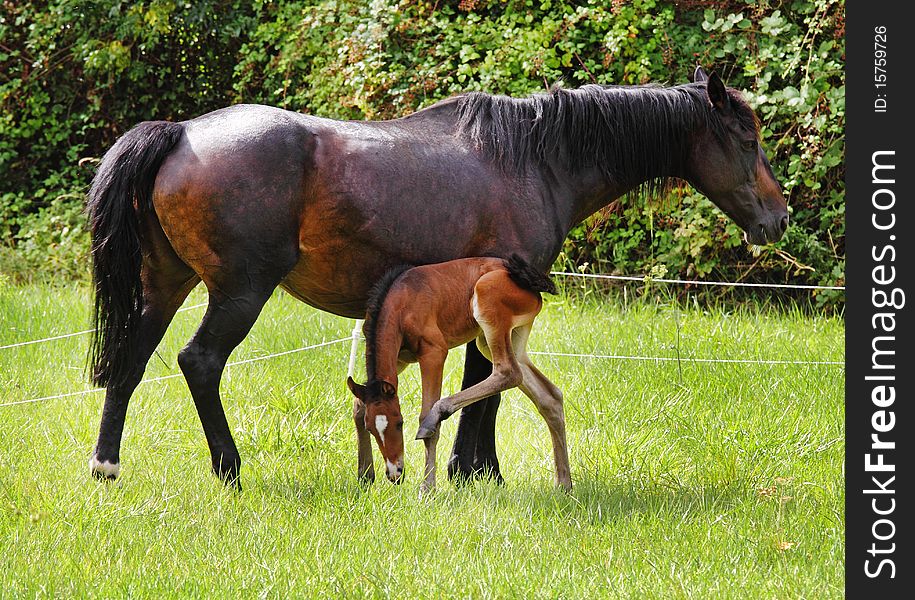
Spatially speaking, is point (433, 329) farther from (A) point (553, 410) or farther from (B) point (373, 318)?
(A) point (553, 410)

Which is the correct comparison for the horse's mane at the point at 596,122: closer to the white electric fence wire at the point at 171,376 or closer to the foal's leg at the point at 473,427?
the foal's leg at the point at 473,427

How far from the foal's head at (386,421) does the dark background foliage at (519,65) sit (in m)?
3.22

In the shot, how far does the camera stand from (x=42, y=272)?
10.4 m

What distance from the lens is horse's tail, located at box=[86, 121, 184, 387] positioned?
4379 mm

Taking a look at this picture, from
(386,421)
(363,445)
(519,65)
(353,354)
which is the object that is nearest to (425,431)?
(386,421)

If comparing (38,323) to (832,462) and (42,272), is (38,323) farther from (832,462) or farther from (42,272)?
(832,462)

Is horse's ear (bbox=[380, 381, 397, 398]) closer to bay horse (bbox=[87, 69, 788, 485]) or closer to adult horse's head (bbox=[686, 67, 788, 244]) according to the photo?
bay horse (bbox=[87, 69, 788, 485])

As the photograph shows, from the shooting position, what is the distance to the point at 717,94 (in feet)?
16.0

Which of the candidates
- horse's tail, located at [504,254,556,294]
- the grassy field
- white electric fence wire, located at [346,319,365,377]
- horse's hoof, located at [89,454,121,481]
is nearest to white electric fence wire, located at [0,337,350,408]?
the grassy field

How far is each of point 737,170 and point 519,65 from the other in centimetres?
411

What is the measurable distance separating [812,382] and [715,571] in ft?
9.39
